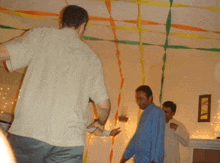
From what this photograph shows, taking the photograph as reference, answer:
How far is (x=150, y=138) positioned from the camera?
250 cm

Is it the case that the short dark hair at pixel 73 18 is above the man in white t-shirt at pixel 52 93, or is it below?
above

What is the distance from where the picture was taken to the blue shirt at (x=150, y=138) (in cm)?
244

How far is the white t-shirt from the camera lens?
1086mm

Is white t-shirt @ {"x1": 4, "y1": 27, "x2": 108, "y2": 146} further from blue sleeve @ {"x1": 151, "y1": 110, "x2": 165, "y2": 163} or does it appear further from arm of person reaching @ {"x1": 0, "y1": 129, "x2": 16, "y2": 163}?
blue sleeve @ {"x1": 151, "y1": 110, "x2": 165, "y2": 163}

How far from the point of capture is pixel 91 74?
50.3 inches

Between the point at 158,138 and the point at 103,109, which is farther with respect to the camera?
the point at 158,138

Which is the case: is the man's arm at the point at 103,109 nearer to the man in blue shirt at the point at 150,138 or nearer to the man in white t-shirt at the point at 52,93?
the man in white t-shirt at the point at 52,93

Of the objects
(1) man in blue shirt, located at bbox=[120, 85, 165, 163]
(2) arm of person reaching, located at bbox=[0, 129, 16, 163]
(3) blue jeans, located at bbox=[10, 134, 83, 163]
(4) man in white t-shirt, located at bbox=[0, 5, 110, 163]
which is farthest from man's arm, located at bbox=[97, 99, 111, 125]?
(1) man in blue shirt, located at bbox=[120, 85, 165, 163]

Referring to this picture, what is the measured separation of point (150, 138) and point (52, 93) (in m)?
1.56

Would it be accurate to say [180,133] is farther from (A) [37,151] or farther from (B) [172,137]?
(A) [37,151]

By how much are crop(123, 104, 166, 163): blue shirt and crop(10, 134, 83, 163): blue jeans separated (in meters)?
1.44

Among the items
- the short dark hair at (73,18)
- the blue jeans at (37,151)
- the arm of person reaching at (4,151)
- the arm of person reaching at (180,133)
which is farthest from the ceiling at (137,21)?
the arm of person reaching at (4,151)

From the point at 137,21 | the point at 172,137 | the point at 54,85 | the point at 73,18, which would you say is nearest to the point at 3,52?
the point at 54,85

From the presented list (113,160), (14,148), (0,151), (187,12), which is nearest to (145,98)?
(187,12)
